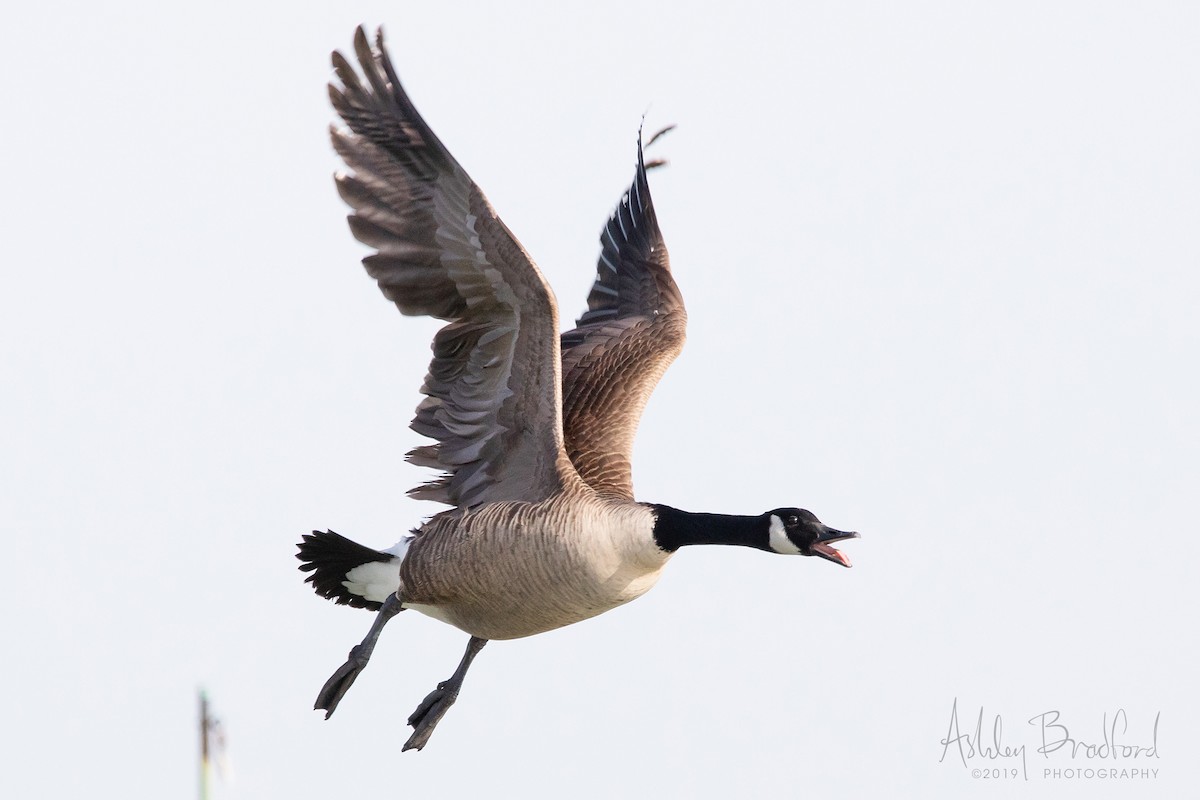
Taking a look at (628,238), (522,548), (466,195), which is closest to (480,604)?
(522,548)

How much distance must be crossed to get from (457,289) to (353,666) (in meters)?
2.54

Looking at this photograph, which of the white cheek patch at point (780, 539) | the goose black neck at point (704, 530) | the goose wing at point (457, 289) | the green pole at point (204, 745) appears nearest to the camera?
the green pole at point (204, 745)

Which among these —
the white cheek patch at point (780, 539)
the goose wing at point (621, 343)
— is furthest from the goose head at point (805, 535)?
the goose wing at point (621, 343)

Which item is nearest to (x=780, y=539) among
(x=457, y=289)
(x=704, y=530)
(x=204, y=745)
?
(x=704, y=530)

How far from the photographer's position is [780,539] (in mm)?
10172

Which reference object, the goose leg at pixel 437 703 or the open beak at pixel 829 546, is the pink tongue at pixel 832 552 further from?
the goose leg at pixel 437 703

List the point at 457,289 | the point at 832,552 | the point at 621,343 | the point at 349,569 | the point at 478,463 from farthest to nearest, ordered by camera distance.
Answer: the point at 621,343, the point at 349,569, the point at 478,463, the point at 832,552, the point at 457,289

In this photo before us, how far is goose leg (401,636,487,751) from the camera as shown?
11297 millimetres

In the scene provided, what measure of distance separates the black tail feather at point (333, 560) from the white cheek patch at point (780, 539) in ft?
8.53

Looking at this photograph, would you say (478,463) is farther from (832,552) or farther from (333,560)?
(832,552)

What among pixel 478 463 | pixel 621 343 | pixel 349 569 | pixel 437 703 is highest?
pixel 621 343

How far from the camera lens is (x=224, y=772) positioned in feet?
16.9

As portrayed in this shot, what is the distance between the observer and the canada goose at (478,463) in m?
9.41

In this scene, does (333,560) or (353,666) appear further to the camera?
(333,560)
